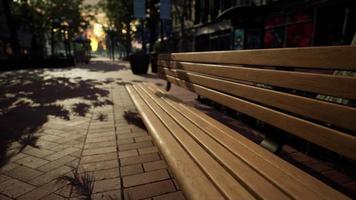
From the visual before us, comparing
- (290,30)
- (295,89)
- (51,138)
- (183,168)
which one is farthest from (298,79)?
(290,30)

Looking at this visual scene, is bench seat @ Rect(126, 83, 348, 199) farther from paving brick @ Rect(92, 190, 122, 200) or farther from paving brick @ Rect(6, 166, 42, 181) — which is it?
paving brick @ Rect(6, 166, 42, 181)

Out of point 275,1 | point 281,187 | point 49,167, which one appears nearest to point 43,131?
point 49,167

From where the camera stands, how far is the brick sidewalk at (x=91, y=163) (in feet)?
6.15

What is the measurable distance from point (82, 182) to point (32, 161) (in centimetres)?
78

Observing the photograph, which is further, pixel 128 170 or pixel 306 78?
pixel 128 170

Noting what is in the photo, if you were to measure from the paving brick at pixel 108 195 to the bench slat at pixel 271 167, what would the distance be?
0.81 m

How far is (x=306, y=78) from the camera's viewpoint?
4.35ft

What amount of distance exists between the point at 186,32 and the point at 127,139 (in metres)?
21.5

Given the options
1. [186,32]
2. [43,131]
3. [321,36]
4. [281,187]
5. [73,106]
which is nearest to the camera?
[281,187]

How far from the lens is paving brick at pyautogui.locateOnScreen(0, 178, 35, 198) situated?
1.88 metres

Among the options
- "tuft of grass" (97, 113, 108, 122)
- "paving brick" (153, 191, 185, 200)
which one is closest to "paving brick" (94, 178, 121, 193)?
"paving brick" (153, 191, 185, 200)

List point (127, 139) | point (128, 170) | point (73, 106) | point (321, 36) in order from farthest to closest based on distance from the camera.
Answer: point (321, 36), point (73, 106), point (127, 139), point (128, 170)

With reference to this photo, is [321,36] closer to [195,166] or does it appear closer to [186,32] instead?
[195,166]

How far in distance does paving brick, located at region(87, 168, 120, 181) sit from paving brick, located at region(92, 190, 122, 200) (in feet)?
0.76
